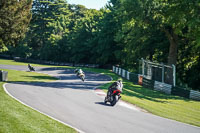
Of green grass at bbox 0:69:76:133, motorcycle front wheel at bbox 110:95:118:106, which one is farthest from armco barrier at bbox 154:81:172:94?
green grass at bbox 0:69:76:133

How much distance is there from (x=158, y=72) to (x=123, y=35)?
19.2m

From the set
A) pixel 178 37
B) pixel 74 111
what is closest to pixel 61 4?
pixel 178 37

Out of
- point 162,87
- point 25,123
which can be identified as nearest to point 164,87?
point 162,87

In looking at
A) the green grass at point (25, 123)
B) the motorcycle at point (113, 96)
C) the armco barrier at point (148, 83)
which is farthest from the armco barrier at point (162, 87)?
the green grass at point (25, 123)

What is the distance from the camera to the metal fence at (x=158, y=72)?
25.8 meters

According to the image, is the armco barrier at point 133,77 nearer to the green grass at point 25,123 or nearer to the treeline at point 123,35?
the treeline at point 123,35

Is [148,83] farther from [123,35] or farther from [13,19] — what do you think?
[123,35]

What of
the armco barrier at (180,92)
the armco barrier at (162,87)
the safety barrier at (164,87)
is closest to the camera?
the safety barrier at (164,87)

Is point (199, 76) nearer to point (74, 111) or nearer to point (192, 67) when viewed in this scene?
point (192, 67)

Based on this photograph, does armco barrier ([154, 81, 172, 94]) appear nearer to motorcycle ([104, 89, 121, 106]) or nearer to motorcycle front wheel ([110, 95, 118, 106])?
motorcycle ([104, 89, 121, 106])

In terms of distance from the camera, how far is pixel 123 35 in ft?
148

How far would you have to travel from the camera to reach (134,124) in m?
10.8

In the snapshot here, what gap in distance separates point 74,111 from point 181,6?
1747 centimetres

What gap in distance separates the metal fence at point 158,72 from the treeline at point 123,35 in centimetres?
316
